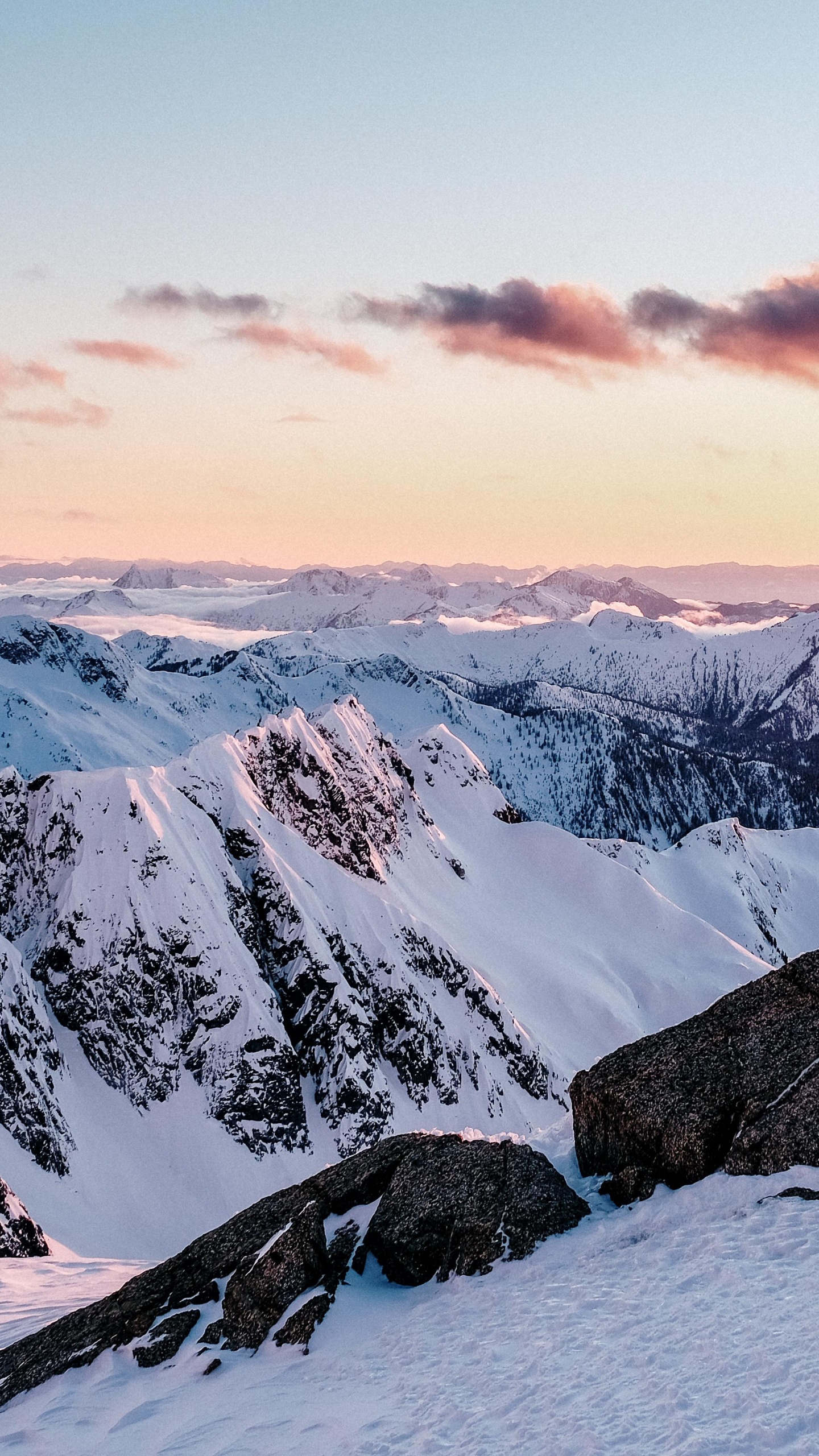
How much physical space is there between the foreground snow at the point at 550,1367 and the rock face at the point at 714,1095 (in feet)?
2.15

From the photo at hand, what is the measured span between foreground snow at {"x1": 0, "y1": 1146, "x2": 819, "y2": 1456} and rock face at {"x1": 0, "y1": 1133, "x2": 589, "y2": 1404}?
1.52 ft

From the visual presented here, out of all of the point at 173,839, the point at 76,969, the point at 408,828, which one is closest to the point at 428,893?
the point at 408,828

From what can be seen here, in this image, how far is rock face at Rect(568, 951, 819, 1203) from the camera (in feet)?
67.5

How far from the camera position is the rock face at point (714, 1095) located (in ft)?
67.5

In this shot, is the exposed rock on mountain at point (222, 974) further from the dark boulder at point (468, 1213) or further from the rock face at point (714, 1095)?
the rock face at point (714, 1095)

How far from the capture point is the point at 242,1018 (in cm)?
9506

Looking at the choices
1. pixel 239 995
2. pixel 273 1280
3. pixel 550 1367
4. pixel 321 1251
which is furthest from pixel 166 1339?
pixel 239 995

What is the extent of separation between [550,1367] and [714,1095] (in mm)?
8256

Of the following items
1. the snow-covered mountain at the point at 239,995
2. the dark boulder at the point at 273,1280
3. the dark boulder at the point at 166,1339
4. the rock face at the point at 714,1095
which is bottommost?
the snow-covered mountain at the point at 239,995

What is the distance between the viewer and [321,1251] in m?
21.9

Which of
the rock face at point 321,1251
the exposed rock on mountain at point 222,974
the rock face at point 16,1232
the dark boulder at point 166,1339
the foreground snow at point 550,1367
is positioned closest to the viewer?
the foreground snow at point 550,1367

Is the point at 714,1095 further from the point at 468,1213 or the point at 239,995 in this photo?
the point at 239,995

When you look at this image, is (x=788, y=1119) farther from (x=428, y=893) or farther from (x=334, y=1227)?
(x=428, y=893)

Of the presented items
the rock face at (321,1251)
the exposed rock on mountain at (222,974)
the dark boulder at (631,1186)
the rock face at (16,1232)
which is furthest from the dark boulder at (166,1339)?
the exposed rock on mountain at (222,974)
